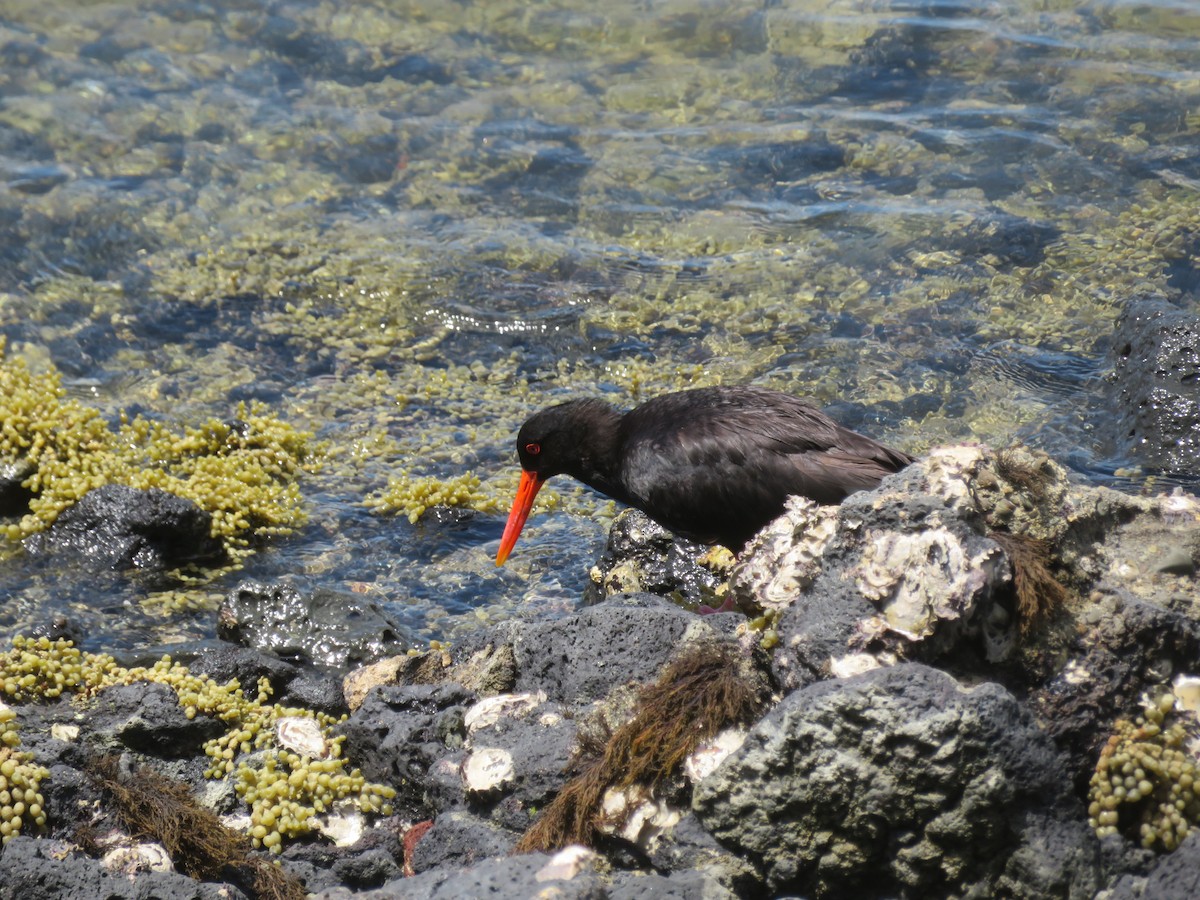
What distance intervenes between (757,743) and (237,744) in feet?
8.13

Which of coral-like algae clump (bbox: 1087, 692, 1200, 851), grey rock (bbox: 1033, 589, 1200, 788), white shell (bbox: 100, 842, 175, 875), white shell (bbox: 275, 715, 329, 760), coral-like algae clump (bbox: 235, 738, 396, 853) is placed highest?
grey rock (bbox: 1033, 589, 1200, 788)

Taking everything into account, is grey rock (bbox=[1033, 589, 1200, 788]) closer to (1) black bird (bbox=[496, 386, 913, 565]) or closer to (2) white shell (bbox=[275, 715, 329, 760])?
(1) black bird (bbox=[496, 386, 913, 565])

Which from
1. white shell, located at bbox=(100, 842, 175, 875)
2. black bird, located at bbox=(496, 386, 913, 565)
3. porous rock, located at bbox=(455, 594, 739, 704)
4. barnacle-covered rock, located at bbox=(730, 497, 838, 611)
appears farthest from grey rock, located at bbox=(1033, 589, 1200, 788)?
white shell, located at bbox=(100, 842, 175, 875)

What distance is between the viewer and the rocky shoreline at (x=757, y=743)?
3.09m

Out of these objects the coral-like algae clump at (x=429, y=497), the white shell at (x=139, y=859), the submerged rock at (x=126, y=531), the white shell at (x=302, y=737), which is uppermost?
the white shell at (x=139, y=859)

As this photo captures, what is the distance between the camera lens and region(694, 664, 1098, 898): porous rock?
3033mm

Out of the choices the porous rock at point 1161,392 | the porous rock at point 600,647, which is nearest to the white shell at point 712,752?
the porous rock at point 600,647

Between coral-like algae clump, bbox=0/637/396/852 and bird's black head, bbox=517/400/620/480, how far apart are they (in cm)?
220

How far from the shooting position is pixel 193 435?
7.72 m

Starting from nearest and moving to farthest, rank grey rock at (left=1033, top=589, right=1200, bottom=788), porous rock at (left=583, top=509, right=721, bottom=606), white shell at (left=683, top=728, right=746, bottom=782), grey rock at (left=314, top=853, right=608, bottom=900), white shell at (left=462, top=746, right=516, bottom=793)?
grey rock at (left=314, top=853, right=608, bottom=900) → grey rock at (left=1033, top=589, right=1200, bottom=788) → white shell at (left=683, top=728, right=746, bottom=782) → white shell at (left=462, top=746, right=516, bottom=793) → porous rock at (left=583, top=509, right=721, bottom=606)

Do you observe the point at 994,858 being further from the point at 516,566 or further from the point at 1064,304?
the point at 1064,304

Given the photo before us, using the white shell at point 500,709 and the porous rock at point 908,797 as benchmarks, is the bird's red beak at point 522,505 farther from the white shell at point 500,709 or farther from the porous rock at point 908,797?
the porous rock at point 908,797

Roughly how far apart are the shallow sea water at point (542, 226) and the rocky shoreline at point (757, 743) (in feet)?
6.08

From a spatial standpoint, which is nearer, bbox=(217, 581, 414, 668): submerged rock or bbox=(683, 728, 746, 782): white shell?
bbox=(683, 728, 746, 782): white shell
